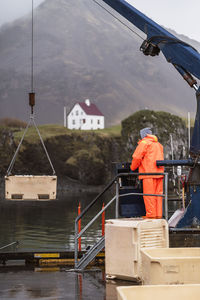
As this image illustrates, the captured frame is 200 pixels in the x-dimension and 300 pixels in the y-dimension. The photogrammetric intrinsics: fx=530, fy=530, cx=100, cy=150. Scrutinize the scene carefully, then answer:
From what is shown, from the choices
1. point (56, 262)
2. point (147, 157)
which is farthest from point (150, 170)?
point (56, 262)

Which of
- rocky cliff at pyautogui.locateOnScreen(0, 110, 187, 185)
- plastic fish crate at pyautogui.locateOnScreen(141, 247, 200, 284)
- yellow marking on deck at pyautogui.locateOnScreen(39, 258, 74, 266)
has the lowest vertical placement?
yellow marking on deck at pyautogui.locateOnScreen(39, 258, 74, 266)

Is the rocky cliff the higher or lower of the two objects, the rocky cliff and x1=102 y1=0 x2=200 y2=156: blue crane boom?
the higher

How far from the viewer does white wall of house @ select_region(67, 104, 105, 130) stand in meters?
192

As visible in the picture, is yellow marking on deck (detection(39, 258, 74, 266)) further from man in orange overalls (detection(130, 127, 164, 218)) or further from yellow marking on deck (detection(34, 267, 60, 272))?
man in orange overalls (detection(130, 127, 164, 218))

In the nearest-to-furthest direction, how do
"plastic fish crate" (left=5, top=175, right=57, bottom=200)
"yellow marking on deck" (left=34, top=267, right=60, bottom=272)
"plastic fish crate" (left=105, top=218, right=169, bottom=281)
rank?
"plastic fish crate" (left=105, top=218, right=169, bottom=281) → "yellow marking on deck" (left=34, top=267, right=60, bottom=272) → "plastic fish crate" (left=5, top=175, right=57, bottom=200)

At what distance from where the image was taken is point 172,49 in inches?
456

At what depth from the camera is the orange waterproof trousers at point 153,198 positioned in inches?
417

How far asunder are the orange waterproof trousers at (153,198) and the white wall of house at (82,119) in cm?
17997

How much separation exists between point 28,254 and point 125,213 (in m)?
2.57

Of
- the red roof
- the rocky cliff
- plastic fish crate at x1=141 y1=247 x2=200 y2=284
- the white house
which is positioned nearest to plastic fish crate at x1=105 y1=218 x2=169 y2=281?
plastic fish crate at x1=141 y1=247 x2=200 y2=284

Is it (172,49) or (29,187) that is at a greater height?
(172,49)

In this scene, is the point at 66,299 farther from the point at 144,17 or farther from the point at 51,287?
the point at 144,17

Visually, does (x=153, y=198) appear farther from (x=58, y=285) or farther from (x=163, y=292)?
(x=163, y=292)

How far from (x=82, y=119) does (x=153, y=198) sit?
7127 inches
